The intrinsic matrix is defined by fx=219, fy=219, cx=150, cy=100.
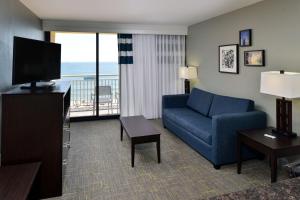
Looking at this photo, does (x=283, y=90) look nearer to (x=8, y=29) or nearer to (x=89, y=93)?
(x=8, y=29)

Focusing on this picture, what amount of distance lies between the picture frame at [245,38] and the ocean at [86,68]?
Answer: 9.86 feet

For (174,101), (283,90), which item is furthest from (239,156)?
(174,101)

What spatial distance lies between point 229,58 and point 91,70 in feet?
10.7

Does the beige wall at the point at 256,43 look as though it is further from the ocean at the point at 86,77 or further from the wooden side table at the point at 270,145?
the ocean at the point at 86,77

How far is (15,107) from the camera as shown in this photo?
221 centimetres

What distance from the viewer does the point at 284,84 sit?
243 centimetres

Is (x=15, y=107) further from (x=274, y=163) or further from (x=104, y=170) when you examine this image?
(x=274, y=163)

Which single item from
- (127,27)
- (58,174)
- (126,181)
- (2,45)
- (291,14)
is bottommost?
(126,181)

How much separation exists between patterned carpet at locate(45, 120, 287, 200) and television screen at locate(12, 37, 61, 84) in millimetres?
1301

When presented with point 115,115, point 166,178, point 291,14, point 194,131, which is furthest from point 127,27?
point 166,178

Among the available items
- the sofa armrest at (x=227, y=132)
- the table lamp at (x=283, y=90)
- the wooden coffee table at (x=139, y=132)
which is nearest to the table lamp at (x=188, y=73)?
the wooden coffee table at (x=139, y=132)

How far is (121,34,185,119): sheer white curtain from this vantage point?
212 inches

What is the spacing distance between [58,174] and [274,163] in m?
2.32

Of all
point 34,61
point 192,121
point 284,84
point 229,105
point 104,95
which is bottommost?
point 192,121
